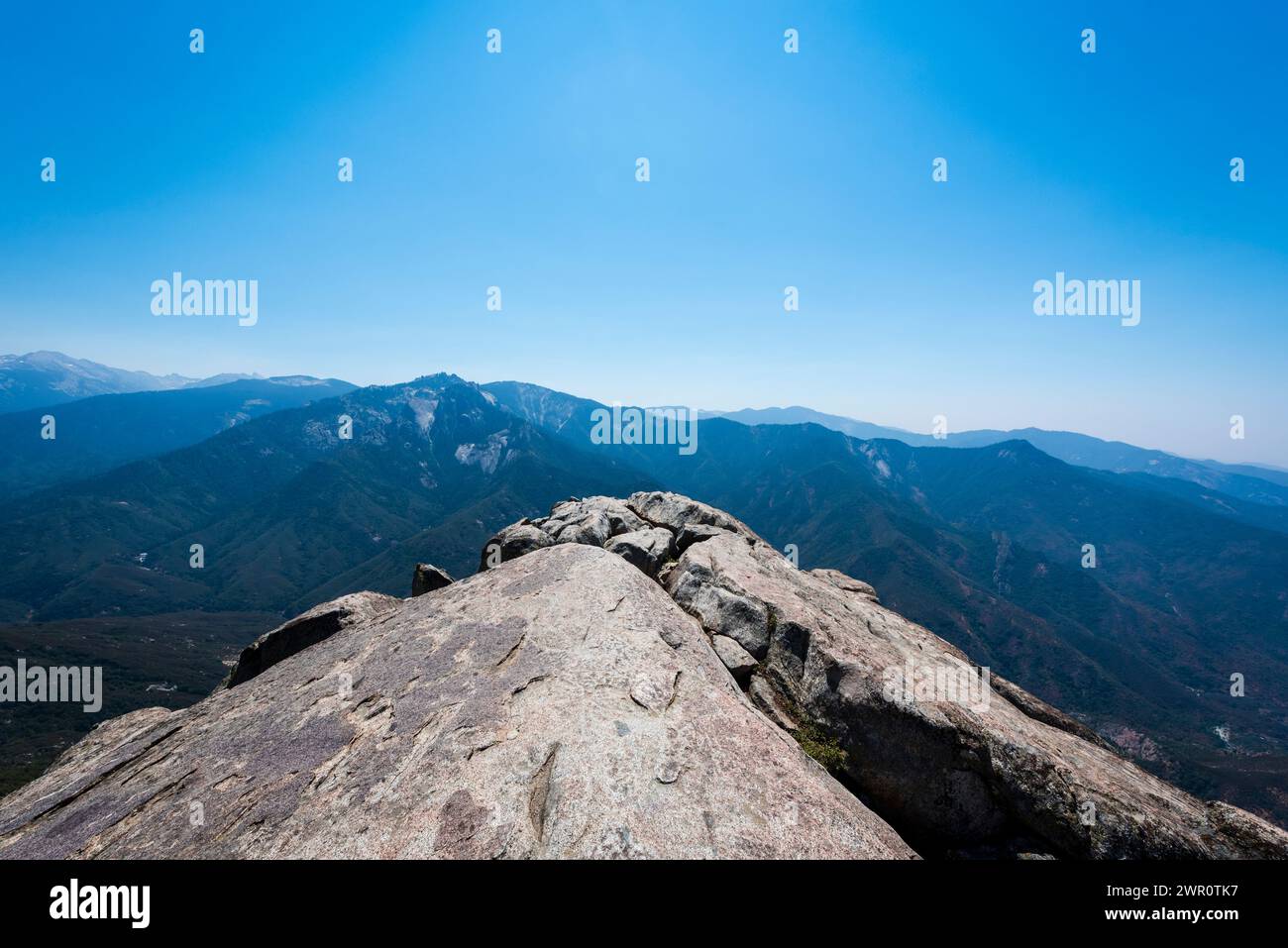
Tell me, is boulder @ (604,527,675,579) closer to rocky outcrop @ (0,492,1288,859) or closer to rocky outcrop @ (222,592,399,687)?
Result: rocky outcrop @ (0,492,1288,859)

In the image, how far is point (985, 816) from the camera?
46.4 ft

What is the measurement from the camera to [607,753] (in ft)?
35.8

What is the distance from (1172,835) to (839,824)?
33.3 ft

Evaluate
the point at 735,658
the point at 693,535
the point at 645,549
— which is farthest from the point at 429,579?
the point at 735,658

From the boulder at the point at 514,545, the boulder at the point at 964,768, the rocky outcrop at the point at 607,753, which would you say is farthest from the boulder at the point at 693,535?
the boulder at the point at 964,768

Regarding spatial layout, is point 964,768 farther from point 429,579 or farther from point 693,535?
point 429,579

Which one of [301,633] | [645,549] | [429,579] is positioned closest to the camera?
[301,633]

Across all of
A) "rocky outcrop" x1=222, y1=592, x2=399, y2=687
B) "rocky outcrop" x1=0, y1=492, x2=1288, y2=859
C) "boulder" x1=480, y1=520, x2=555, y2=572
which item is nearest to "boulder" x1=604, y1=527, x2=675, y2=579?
"boulder" x1=480, y1=520, x2=555, y2=572

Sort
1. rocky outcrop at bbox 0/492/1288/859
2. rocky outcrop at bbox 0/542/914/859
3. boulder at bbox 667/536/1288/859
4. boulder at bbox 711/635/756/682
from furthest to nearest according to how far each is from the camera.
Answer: boulder at bbox 711/635/756/682
boulder at bbox 667/536/1288/859
rocky outcrop at bbox 0/492/1288/859
rocky outcrop at bbox 0/542/914/859

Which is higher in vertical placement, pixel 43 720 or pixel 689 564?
pixel 689 564

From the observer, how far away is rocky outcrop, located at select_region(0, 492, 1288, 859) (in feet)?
33.2

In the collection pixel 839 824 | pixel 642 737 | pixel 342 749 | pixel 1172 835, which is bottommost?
pixel 1172 835
